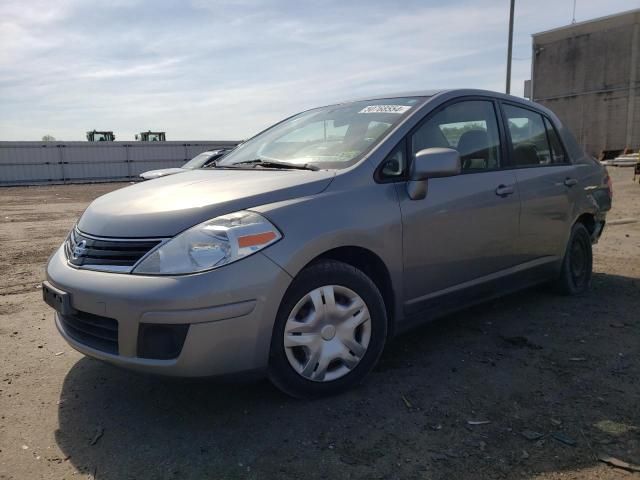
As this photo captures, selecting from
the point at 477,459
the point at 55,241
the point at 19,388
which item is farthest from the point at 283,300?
the point at 55,241

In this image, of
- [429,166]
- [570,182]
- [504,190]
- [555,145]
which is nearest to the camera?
[429,166]

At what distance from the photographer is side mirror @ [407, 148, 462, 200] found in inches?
120

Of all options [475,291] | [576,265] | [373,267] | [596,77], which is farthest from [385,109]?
[596,77]

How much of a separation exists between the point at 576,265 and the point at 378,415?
3.02 metres

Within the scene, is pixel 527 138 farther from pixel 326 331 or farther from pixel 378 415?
pixel 378 415

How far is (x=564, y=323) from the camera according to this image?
13.5 feet

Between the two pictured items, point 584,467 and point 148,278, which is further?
point 148,278

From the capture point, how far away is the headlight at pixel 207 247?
245cm

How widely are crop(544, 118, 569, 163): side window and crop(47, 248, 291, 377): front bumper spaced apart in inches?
120

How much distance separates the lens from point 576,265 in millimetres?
4867

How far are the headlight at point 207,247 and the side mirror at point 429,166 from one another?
103 centimetres

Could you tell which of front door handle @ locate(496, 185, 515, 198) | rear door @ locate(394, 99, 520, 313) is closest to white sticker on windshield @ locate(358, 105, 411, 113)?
rear door @ locate(394, 99, 520, 313)

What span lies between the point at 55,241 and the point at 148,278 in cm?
659

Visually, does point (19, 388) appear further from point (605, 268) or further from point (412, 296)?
point (605, 268)
